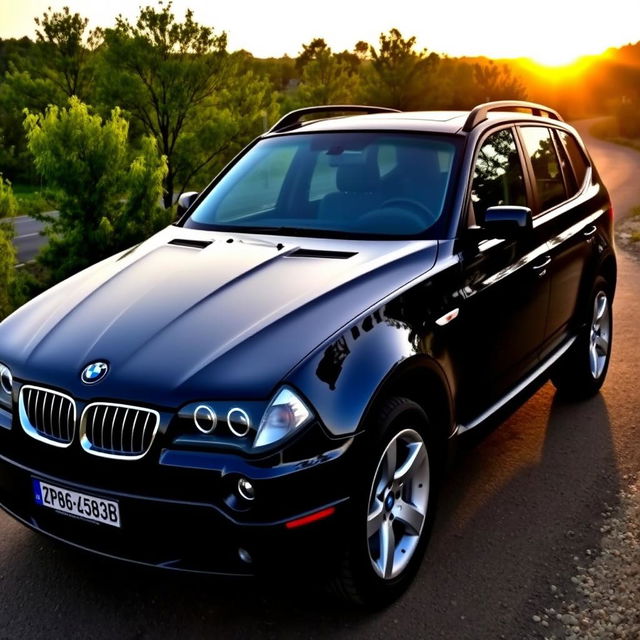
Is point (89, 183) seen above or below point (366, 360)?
below

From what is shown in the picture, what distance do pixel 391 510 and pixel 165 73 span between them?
22.5m

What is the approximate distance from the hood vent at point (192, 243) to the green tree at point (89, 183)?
7659 mm

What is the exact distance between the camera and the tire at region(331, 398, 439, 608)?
2800 mm

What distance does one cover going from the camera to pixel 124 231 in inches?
460

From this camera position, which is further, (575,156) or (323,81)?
(323,81)

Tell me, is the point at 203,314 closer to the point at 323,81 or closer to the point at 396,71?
the point at 323,81

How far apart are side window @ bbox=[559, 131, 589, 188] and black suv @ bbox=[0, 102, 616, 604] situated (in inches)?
27.3

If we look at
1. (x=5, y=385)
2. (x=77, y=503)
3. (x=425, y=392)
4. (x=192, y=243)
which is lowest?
(x=77, y=503)

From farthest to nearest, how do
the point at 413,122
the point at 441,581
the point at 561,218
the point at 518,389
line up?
the point at 561,218 < the point at 413,122 < the point at 518,389 < the point at 441,581

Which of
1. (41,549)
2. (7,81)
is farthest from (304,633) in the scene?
(7,81)

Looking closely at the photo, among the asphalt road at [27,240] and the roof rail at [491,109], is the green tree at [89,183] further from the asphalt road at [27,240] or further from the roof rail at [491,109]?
the roof rail at [491,109]

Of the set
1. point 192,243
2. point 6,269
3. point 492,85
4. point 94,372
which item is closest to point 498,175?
point 192,243

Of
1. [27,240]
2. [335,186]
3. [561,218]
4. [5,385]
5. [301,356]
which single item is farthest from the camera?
[27,240]

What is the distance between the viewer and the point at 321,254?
361cm
